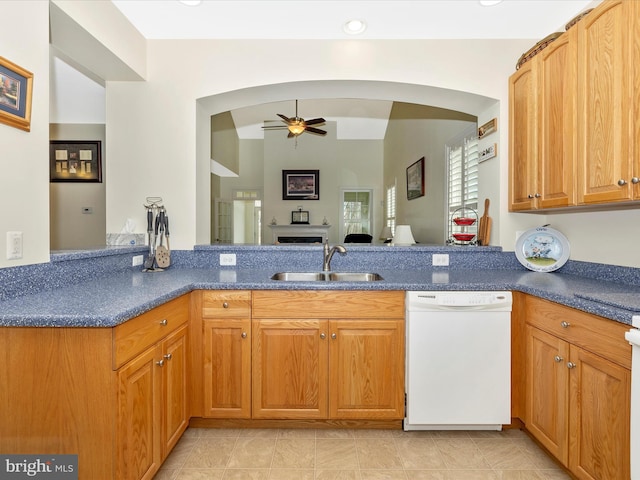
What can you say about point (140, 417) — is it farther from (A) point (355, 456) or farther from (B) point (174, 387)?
(A) point (355, 456)

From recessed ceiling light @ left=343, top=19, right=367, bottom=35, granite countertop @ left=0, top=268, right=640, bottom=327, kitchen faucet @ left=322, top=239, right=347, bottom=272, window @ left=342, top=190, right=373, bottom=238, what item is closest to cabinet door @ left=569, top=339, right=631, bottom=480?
granite countertop @ left=0, top=268, right=640, bottom=327

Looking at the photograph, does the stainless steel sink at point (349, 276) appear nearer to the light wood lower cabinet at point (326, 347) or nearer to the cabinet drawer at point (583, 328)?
the light wood lower cabinet at point (326, 347)

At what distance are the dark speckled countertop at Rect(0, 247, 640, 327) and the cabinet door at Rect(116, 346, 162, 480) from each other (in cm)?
24

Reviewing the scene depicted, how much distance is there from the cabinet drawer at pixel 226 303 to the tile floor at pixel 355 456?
0.71 meters

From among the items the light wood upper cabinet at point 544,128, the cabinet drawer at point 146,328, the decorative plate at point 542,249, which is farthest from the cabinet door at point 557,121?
the cabinet drawer at point 146,328

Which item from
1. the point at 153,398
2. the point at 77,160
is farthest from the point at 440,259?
the point at 77,160

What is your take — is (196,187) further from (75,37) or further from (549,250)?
(549,250)

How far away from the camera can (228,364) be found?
2.19 m

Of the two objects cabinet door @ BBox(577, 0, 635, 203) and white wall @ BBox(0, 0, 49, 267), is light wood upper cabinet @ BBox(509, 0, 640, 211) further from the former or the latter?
white wall @ BBox(0, 0, 49, 267)

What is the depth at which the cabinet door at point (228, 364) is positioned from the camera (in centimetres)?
219

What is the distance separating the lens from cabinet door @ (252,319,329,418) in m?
2.18

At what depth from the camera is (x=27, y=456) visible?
4.53 feet

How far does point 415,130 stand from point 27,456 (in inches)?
217

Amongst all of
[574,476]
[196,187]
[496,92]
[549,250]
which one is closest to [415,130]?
[496,92]
